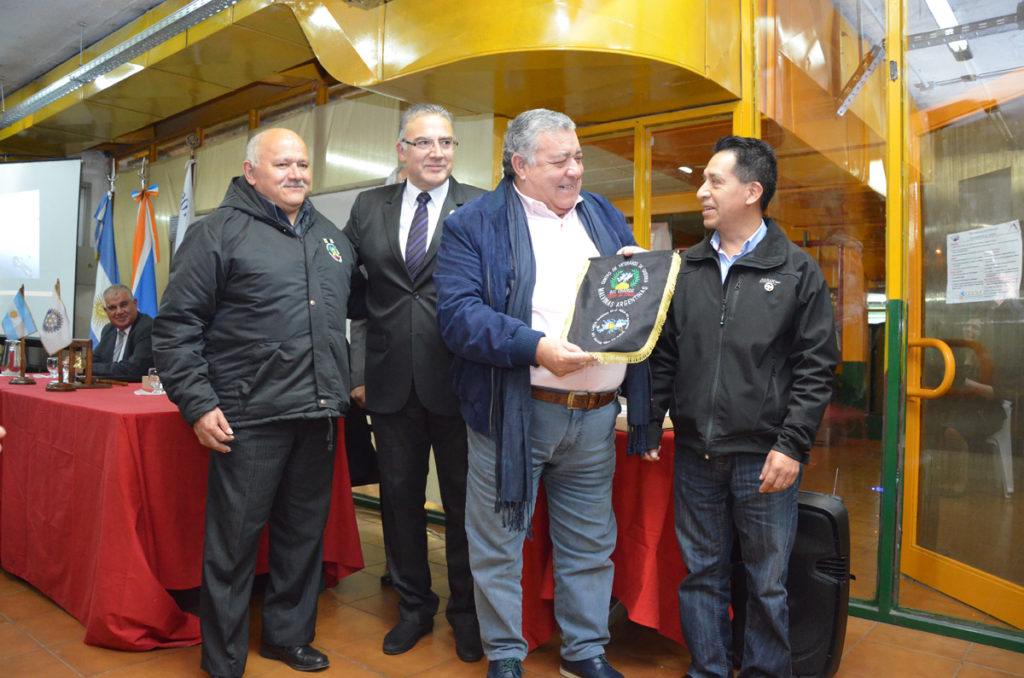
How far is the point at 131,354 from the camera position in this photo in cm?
424

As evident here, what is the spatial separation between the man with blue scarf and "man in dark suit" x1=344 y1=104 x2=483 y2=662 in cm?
28

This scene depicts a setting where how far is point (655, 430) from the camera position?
2203mm

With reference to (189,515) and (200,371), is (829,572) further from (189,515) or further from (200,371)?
(189,515)

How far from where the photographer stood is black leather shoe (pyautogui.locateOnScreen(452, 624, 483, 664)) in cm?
238

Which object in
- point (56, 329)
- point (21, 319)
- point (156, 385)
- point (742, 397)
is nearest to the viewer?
point (742, 397)

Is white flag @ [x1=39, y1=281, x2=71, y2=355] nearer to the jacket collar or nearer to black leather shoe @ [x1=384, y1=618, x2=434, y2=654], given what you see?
black leather shoe @ [x1=384, y1=618, x2=434, y2=654]

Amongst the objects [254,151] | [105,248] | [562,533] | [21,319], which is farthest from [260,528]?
[105,248]

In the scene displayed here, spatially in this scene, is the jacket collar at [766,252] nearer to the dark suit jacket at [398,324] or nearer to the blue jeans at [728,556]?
the blue jeans at [728,556]

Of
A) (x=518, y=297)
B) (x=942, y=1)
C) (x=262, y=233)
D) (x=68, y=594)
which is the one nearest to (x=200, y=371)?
(x=262, y=233)

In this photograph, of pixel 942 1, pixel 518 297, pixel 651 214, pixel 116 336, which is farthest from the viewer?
pixel 116 336

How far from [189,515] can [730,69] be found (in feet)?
9.91

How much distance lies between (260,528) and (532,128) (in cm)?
143

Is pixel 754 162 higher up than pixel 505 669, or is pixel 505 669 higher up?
pixel 754 162

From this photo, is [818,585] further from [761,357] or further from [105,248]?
[105,248]
